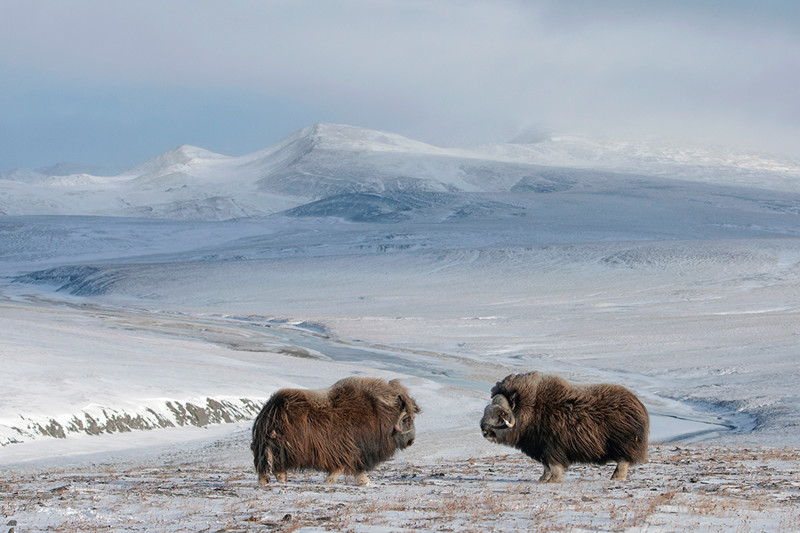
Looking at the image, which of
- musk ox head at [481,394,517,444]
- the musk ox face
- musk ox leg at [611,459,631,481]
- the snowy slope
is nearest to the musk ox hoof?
musk ox leg at [611,459,631,481]

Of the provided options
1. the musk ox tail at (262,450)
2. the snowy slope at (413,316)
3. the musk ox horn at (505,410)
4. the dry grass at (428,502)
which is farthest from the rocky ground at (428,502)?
the snowy slope at (413,316)

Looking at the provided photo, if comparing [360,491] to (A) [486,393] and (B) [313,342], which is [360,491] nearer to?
(A) [486,393]

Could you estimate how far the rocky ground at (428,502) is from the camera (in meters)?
7.65

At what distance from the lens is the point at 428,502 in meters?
9.09

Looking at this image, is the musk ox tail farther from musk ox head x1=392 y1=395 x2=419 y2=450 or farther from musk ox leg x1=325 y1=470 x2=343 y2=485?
musk ox head x1=392 y1=395 x2=419 y2=450

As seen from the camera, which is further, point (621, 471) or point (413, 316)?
point (413, 316)

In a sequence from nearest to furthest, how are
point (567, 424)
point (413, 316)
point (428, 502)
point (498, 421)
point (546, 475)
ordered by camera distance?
point (428, 502)
point (498, 421)
point (567, 424)
point (546, 475)
point (413, 316)

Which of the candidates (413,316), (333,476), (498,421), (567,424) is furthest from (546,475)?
(413,316)

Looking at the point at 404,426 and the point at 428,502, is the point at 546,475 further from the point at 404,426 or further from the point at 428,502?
the point at 428,502

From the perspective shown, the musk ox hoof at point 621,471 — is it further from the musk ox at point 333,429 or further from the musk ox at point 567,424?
the musk ox at point 333,429

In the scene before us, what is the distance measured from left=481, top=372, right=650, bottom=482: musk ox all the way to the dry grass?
1.15 feet

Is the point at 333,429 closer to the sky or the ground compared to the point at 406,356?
closer to the sky

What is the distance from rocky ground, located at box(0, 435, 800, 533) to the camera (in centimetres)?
765

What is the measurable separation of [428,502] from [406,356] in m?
37.2
